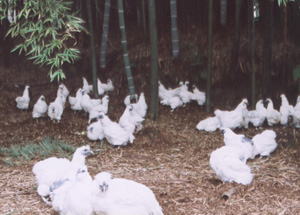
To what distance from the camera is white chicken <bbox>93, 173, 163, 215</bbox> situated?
2842 mm

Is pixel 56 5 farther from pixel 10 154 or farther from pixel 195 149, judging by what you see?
pixel 195 149

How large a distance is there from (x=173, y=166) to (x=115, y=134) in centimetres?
92

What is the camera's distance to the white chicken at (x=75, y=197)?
9.61 feet

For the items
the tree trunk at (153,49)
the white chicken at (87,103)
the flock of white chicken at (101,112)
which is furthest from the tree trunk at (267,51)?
the white chicken at (87,103)

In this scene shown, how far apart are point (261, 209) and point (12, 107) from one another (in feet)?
16.7

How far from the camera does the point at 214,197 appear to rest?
11.7ft

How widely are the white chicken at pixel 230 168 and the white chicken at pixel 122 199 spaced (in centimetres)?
97

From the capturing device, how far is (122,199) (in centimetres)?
285

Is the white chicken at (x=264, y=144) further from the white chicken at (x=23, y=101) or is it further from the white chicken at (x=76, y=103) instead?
the white chicken at (x=23, y=101)

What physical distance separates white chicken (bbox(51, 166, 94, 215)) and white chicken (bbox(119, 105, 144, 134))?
2206 mm

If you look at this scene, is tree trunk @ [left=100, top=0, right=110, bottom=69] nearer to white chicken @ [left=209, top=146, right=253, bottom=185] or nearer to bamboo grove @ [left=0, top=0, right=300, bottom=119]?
bamboo grove @ [left=0, top=0, right=300, bottom=119]

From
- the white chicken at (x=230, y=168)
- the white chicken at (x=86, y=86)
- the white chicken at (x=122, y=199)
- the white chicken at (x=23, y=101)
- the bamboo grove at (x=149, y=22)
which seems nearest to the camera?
the white chicken at (x=122, y=199)

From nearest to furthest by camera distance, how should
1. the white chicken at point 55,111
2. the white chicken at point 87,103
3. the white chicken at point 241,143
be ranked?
the white chicken at point 241,143 → the white chicken at point 55,111 → the white chicken at point 87,103

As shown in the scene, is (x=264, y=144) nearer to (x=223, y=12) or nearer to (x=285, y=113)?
(x=285, y=113)
